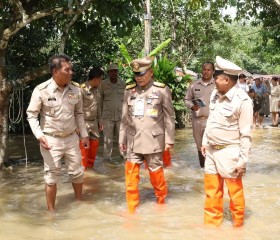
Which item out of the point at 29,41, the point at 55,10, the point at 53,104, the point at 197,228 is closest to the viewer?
the point at 197,228

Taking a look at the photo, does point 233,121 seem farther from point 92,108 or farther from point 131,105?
point 92,108

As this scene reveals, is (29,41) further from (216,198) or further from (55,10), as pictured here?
(216,198)

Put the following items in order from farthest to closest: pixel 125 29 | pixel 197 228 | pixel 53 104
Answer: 1. pixel 125 29
2. pixel 53 104
3. pixel 197 228

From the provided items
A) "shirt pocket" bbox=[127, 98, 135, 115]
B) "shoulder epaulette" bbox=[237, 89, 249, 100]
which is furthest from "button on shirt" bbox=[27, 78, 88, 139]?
"shoulder epaulette" bbox=[237, 89, 249, 100]

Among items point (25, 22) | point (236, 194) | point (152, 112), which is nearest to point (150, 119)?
point (152, 112)

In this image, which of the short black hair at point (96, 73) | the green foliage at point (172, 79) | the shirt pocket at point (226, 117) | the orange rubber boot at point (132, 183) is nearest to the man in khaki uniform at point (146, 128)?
the orange rubber boot at point (132, 183)

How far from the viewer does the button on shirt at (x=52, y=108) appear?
474cm

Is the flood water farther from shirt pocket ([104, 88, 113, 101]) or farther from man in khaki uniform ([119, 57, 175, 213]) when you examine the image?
shirt pocket ([104, 88, 113, 101])

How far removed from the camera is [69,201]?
17.8 ft

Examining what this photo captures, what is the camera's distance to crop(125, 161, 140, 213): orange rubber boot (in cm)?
483

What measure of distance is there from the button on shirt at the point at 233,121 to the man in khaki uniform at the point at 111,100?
134 inches

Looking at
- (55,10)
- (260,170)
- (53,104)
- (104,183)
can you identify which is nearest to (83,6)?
(55,10)

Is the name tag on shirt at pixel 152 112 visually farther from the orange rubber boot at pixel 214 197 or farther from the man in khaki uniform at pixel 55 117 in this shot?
the orange rubber boot at pixel 214 197

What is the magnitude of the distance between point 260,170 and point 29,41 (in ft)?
18.9
